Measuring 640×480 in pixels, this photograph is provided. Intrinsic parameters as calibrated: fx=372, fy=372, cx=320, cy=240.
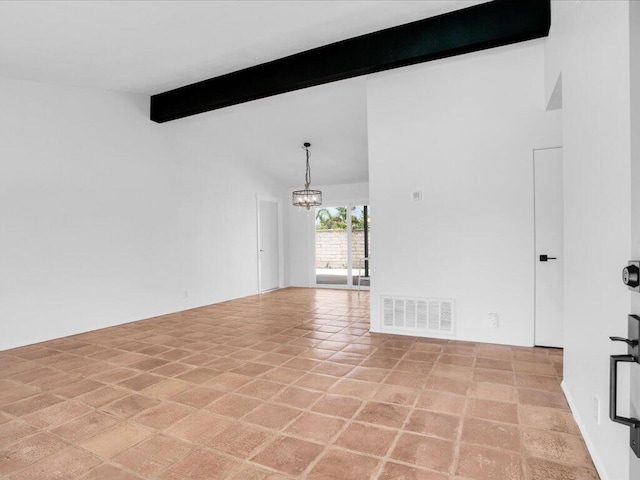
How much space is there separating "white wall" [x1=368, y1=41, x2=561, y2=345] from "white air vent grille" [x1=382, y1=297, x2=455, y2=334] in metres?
0.09

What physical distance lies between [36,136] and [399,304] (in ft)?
15.5

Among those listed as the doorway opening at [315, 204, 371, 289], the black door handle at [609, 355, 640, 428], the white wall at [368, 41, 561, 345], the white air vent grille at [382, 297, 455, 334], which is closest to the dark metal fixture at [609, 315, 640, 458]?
the black door handle at [609, 355, 640, 428]

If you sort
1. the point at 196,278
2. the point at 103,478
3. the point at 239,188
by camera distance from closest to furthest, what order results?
the point at 103,478
the point at 196,278
the point at 239,188

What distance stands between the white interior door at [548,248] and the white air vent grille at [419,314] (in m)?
0.87

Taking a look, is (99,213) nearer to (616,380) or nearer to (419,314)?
(419,314)

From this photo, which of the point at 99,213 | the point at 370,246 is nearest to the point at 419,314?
the point at 370,246

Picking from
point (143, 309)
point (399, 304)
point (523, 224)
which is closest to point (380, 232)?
point (399, 304)

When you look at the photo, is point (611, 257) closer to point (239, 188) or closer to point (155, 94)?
point (155, 94)

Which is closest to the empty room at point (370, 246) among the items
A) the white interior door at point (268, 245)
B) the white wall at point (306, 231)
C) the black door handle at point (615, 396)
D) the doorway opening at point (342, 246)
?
the black door handle at point (615, 396)

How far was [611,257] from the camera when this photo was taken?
160 centimetres

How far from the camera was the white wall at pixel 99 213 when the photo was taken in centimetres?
424

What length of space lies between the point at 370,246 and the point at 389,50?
2141mm

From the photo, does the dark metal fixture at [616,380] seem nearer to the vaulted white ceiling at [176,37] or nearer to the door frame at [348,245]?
the vaulted white ceiling at [176,37]

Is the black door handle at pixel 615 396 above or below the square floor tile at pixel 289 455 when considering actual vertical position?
above
